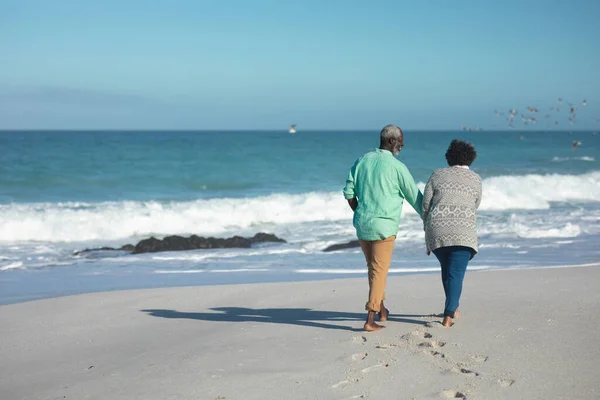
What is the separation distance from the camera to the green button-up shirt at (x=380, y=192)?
5504 mm

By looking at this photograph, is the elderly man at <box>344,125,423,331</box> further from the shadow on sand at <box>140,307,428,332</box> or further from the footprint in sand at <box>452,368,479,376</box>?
the footprint in sand at <box>452,368,479,376</box>

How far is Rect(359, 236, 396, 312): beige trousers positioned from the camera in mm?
5566

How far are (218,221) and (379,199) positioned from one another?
14771 mm

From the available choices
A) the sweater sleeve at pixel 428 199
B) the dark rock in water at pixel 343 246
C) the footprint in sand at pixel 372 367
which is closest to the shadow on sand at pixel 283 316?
the sweater sleeve at pixel 428 199

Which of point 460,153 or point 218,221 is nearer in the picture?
point 460,153

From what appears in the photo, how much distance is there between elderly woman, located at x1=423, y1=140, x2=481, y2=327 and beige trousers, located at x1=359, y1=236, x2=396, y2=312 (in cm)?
32

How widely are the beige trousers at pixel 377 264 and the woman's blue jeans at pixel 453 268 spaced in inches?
14.5

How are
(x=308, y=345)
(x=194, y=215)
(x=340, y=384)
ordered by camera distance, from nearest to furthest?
(x=340, y=384) → (x=308, y=345) → (x=194, y=215)

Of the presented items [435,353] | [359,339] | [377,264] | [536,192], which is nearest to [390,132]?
[377,264]

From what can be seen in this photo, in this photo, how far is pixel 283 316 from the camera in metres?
6.62

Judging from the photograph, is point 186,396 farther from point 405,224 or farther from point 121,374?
point 405,224

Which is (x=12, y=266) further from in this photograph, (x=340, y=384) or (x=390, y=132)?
(x=340, y=384)

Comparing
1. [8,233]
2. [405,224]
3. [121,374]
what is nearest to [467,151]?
[121,374]

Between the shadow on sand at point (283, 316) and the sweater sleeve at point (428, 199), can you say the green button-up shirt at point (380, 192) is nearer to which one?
the sweater sleeve at point (428, 199)
